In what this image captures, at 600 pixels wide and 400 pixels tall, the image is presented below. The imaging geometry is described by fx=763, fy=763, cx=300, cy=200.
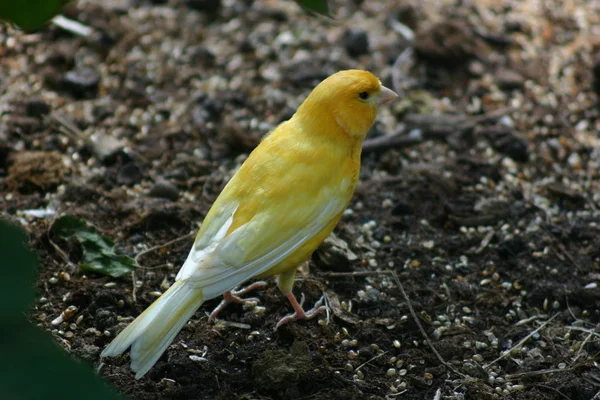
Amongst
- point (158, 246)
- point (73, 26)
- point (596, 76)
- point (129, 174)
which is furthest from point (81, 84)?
point (596, 76)

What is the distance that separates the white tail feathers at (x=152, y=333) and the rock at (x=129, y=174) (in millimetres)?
1870

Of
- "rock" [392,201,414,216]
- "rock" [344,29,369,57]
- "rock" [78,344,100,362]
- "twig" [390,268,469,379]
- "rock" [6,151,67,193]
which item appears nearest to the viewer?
"rock" [78,344,100,362]

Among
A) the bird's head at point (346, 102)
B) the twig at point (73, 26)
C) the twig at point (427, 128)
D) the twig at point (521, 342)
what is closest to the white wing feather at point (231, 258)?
the bird's head at point (346, 102)

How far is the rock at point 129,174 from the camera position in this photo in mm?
5055

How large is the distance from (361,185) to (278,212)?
1.64m

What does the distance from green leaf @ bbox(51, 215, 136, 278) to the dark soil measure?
0.25ft

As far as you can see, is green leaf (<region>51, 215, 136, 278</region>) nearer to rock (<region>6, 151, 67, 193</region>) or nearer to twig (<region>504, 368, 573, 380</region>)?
rock (<region>6, 151, 67, 193</region>)

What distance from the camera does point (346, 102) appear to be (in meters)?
4.08

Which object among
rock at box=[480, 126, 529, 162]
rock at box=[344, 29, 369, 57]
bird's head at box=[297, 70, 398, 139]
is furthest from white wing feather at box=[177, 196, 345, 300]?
rock at box=[344, 29, 369, 57]

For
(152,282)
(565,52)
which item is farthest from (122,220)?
(565,52)

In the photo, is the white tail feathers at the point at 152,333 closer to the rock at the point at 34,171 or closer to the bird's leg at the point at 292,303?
the bird's leg at the point at 292,303

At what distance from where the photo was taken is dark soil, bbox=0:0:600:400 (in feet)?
12.6

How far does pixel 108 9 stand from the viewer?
6738mm

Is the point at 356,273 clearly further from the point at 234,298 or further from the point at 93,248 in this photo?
the point at 93,248
